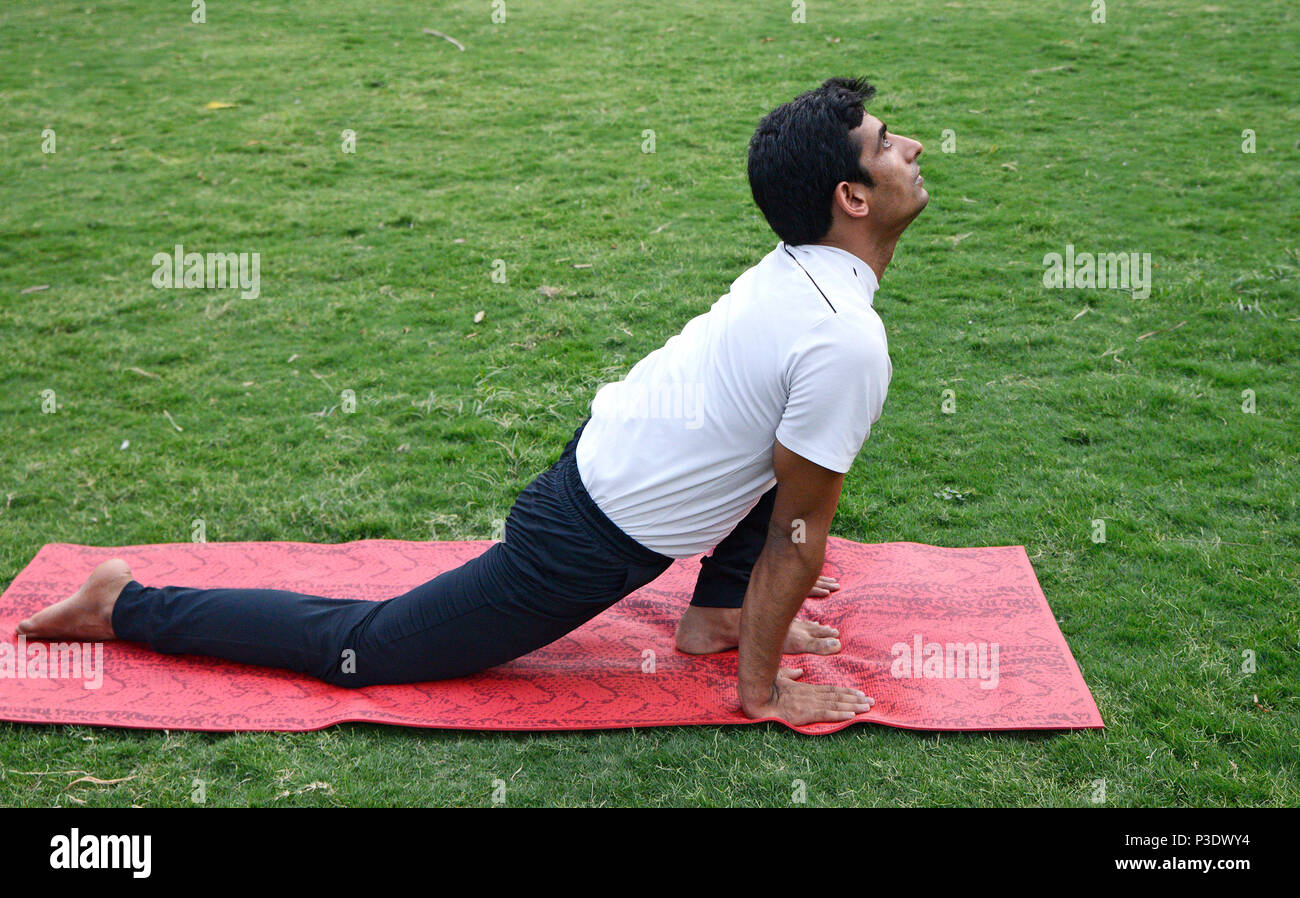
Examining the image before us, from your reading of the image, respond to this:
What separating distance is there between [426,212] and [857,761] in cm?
653

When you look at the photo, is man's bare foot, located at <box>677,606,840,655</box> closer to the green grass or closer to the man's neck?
the green grass

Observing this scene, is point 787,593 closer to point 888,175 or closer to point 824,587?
point 824,587

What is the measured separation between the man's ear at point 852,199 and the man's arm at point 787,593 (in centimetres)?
68

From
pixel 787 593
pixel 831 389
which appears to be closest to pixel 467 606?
pixel 787 593

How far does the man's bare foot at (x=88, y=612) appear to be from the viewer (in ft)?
12.0

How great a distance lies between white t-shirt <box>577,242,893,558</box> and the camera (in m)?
2.81

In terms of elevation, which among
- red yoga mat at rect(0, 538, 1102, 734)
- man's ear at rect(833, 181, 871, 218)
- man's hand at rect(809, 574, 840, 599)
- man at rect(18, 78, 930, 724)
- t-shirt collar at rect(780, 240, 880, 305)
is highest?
man's ear at rect(833, 181, 871, 218)

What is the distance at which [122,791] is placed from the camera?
10.1 feet

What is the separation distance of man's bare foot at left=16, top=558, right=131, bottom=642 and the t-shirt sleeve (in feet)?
7.96

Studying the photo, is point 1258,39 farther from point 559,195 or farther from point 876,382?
point 876,382

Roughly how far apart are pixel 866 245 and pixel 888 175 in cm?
20

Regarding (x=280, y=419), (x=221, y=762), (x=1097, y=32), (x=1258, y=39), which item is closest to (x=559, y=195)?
(x=280, y=419)

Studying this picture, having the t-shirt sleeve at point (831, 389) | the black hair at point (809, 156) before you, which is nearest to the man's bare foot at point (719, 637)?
the t-shirt sleeve at point (831, 389)

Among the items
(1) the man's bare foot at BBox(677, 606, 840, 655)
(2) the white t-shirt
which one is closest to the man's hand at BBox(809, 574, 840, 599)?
(1) the man's bare foot at BBox(677, 606, 840, 655)
